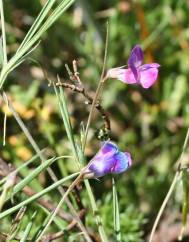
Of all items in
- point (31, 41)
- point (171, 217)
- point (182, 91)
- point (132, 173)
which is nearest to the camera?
point (31, 41)

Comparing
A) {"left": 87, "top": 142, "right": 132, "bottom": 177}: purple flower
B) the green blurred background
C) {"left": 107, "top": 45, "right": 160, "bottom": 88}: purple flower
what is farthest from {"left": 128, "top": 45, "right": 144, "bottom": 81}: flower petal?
the green blurred background

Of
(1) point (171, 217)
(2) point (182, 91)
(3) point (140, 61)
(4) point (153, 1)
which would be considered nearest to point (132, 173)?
(1) point (171, 217)

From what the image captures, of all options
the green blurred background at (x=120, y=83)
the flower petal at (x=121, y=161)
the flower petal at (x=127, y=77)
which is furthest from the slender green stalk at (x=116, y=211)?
the green blurred background at (x=120, y=83)

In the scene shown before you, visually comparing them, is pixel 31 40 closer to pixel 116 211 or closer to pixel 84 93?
pixel 84 93

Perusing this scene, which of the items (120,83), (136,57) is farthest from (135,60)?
(120,83)

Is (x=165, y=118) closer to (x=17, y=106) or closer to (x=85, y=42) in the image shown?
(x=85, y=42)

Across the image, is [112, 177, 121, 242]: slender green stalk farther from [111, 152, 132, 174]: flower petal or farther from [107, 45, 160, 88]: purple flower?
[107, 45, 160, 88]: purple flower
